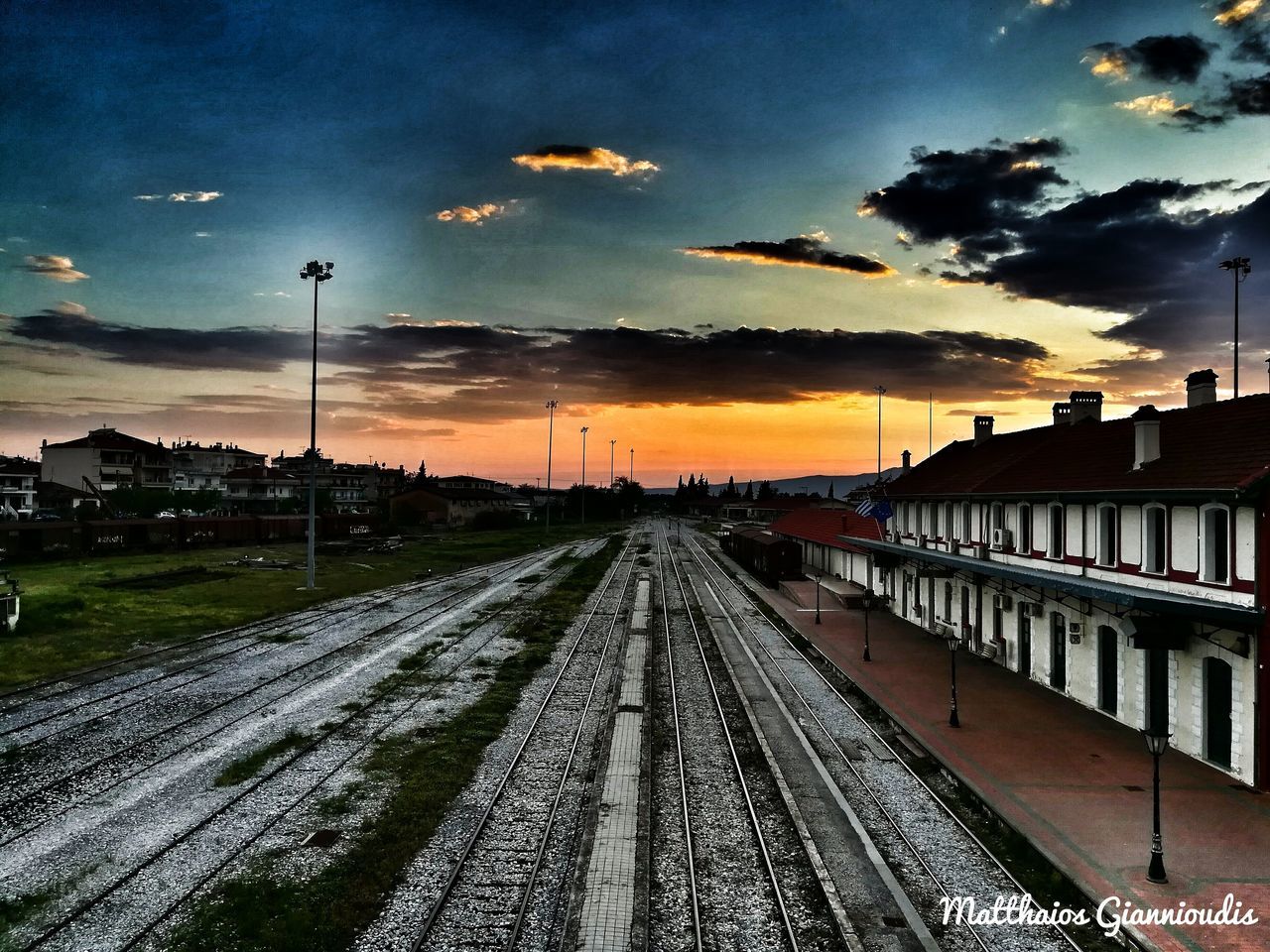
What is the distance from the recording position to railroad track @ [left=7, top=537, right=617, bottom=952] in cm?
1130

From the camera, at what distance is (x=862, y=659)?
29.3 m

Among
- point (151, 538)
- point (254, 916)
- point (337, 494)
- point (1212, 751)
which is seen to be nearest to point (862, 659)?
Result: point (1212, 751)

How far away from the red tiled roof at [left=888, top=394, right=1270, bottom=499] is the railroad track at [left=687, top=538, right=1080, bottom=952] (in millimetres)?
9575

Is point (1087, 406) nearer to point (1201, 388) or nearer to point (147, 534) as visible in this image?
point (1201, 388)

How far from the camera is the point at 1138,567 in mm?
20422

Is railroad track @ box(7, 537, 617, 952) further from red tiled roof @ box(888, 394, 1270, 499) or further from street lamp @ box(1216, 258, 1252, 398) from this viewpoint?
street lamp @ box(1216, 258, 1252, 398)


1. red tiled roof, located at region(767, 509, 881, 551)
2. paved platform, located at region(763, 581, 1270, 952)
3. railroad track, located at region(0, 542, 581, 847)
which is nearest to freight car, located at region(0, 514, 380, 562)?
railroad track, located at region(0, 542, 581, 847)

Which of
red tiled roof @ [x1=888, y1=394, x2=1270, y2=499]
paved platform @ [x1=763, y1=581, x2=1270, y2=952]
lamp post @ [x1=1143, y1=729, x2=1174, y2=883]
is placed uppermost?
red tiled roof @ [x1=888, y1=394, x2=1270, y2=499]

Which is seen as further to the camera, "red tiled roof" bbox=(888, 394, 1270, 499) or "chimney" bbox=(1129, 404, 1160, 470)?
"chimney" bbox=(1129, 404, 1160, 470)

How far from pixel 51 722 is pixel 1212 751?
1181 inches

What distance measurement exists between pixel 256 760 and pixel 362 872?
22.6 feet

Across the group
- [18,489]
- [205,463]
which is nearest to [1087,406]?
[18,489]

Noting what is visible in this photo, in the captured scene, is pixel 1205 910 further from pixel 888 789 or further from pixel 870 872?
pixel 888 789

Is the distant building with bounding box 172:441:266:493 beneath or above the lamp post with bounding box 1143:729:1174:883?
above
